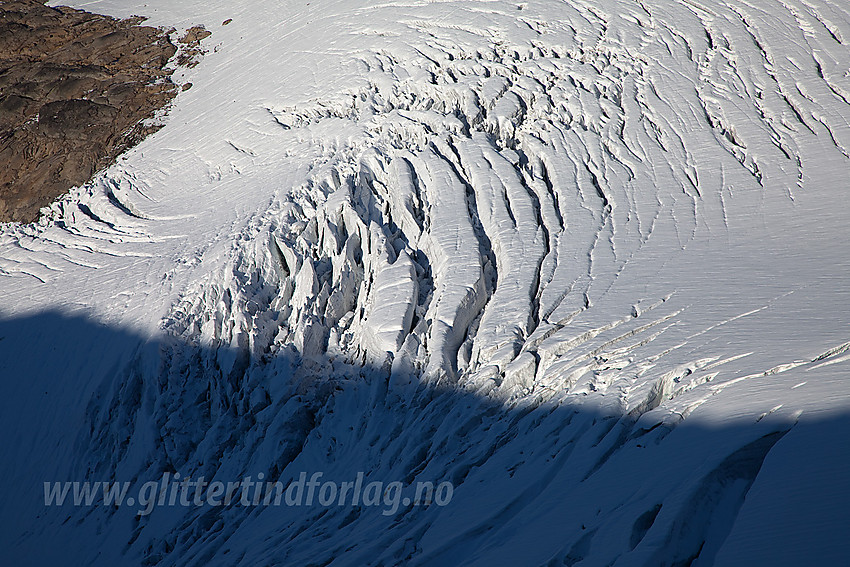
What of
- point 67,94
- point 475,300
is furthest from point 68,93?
point 475,300

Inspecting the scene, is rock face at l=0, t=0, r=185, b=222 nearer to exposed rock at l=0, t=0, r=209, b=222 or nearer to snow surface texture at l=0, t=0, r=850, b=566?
exposed rock at l=0, t=0, r=209, b=222

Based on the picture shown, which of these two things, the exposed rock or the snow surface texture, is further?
the exposed rock

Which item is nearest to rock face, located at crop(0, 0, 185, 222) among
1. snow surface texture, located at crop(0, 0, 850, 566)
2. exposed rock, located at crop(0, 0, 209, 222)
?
exposed rock, located at crop(0, 0, 209, 222)

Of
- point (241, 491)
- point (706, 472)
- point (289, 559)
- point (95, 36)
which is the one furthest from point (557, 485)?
point (95, 36)

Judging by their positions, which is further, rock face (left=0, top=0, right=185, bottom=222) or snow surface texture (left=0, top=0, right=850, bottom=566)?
rock face (left=0, top=0, right=185, bottom=222)

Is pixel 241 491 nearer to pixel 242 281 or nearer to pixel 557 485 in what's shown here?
pixel 242 281

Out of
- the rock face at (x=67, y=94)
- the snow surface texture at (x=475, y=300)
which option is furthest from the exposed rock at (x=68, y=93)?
the snow surface texture at (x=475, y=300)

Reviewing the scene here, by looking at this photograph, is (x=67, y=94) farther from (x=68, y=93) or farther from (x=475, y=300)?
(x=475, y=300)
